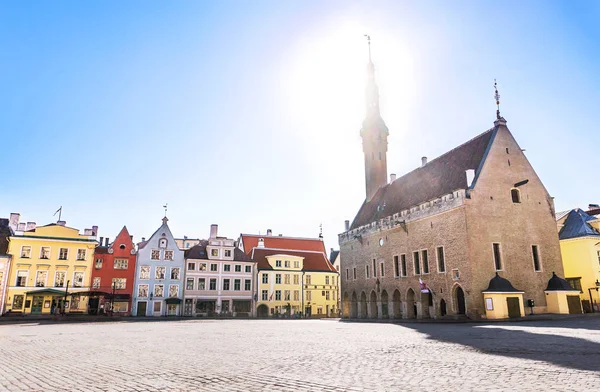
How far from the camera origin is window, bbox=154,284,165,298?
50.1 metres

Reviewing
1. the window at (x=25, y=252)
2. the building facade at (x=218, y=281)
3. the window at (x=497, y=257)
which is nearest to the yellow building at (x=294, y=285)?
the building facade at (x=218, y=281)

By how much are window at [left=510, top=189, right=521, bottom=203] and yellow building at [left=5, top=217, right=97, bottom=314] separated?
41756mm

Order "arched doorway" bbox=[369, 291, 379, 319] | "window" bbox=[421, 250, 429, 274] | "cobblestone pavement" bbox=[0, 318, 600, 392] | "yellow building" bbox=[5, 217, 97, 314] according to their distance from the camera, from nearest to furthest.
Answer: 1. "cobblestone pavement" bbox=[0, 318, 600, 392]
2. "window" bbox=[421, 250, 429, 274]
3. "arched doorway" bbox=[369, 291, 379, 319]
4. "yellow building" bbox=[5, 217, 97, 314]

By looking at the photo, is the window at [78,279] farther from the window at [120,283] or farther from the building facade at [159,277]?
the building facade at [159,277]

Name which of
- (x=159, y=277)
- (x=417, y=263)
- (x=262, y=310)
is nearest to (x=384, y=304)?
(x=417, y=263)

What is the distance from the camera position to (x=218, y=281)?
53.7m

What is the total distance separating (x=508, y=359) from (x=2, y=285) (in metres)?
48.9

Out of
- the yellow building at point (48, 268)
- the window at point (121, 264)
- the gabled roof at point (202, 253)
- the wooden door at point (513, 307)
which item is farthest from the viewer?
the gabled roof at point (202, 253)

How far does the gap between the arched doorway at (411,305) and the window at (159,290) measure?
94.2 ft

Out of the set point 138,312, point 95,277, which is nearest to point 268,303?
point 138,312

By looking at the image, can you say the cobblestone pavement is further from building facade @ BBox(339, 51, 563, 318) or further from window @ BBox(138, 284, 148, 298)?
window @ BBox(138, 284, 148, 298)

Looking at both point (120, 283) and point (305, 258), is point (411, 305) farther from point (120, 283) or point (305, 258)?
point (120, 283)

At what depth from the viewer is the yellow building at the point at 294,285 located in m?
55.7

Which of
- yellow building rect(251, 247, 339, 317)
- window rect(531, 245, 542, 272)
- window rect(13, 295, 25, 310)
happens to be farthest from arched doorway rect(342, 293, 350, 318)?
window rect(13, 295, 25, 310)
